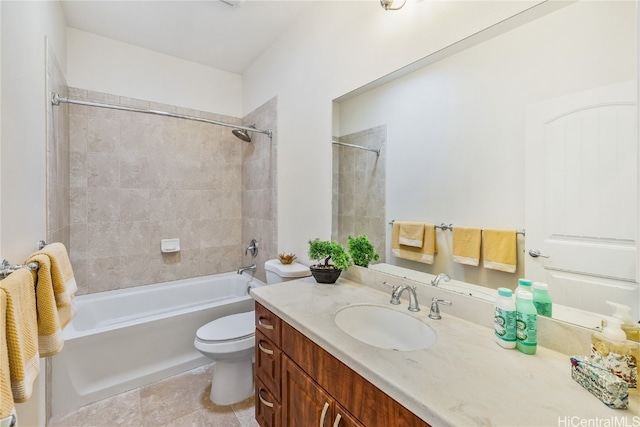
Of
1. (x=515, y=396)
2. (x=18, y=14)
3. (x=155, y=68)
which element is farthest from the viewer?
(x=155, y=68)

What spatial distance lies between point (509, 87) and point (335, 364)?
119 cm

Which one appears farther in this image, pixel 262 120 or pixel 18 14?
pixel 262 120

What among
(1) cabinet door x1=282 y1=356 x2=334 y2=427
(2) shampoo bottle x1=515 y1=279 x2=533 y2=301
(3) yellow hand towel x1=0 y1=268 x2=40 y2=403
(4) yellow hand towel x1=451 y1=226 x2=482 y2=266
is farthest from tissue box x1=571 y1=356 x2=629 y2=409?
(3) yellow hand towel x1=0 y1=268 x2=40 y2=403

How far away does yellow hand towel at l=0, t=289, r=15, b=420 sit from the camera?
22.9 inches

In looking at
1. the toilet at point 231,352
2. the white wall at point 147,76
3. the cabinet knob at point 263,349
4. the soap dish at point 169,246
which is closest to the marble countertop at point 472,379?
the cabinet knob at point 263,349

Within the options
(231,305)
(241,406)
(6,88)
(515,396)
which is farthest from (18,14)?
(241,406)

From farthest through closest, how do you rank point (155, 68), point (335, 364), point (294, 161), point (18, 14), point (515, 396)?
point (155, 68) → point (294, 161) → point (18, 14) → point (335, 364) → point (515, 396)

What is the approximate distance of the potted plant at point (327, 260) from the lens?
4.88ft

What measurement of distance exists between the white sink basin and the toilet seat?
3.00ft

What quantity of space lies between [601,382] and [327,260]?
1.14m

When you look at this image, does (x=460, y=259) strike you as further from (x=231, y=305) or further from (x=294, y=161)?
(x=231, y=305)

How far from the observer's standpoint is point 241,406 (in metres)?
1.72

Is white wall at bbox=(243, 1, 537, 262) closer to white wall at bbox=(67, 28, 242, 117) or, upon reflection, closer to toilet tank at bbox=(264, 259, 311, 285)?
toilet tank at bbox=(264, 259, 311, 285)

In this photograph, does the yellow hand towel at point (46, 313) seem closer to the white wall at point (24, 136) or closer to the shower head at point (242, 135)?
the white wall at point (24, 136)
